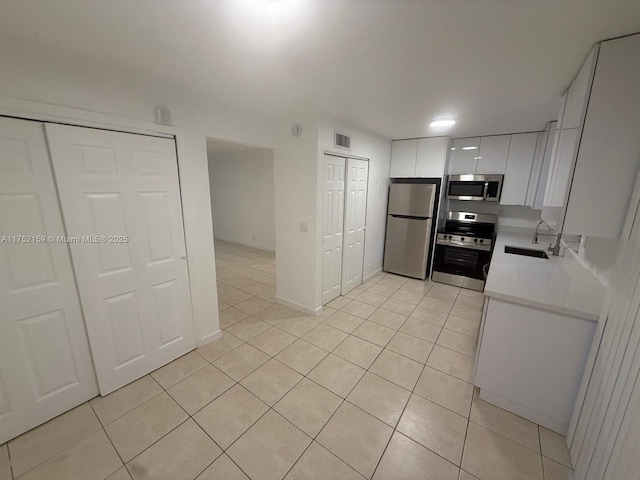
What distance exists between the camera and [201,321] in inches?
99.1

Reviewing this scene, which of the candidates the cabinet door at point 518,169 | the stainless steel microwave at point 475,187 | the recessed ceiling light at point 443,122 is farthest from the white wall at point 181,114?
the cabinet door at point 518,169

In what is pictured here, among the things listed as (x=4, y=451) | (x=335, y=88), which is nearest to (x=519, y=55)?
(x=335, y=88)

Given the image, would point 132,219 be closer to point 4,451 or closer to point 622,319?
point 4,451

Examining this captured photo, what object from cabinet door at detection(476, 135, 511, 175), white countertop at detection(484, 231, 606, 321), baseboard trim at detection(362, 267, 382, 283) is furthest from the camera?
baseboard trim at detection(362, 267, 382, 283)

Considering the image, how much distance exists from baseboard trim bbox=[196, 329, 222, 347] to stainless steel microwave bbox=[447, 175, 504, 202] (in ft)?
12.9

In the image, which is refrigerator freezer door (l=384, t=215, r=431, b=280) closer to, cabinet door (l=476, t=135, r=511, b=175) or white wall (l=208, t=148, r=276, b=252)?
cabinet door (l=476, t=135, r=511, b=175)

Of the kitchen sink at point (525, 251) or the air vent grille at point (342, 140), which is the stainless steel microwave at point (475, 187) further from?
the air vent grille at point (342, 140)

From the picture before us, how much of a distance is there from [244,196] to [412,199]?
164 inches

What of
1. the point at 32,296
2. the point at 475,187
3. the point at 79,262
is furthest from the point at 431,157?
the point at 32,296

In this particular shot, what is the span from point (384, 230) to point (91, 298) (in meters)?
4.08

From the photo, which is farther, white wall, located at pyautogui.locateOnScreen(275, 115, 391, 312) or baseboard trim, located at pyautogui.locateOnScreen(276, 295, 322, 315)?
baseboard trim, located at pyautogui.locateOnScreen(276, 295, 322, 315)

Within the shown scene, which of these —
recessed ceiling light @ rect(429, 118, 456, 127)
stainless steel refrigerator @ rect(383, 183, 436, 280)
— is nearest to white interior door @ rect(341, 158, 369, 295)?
stainless steel refrigerator @ rect(383, 183, 436, 280)

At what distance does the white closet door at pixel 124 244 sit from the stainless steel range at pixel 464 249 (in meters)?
3.79

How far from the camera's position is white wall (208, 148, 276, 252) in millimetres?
5891
